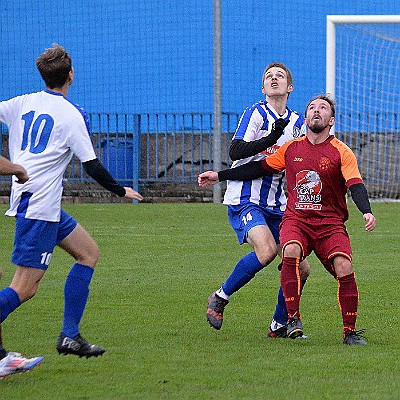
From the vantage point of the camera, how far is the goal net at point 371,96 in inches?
690

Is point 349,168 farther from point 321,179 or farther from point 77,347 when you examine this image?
point 77,347

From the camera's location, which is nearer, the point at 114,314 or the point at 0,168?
the point at 0,168

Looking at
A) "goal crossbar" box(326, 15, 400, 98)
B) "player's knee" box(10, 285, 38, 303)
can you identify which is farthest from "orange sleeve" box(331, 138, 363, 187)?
"goal crossbar" box(326, 15, 400, 98)

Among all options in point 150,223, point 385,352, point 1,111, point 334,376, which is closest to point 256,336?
point 385,352

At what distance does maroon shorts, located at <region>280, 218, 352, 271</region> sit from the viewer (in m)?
6.38

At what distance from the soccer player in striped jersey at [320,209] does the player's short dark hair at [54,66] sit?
154 centimetres

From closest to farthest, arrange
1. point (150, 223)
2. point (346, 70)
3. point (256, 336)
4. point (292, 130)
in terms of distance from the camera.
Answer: point (256, 336) → point (292, 130) → point (150, 223) → point (346, 70)

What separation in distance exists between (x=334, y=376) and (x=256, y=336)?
1379 mm

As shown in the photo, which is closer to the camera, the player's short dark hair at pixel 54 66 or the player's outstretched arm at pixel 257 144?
the player's short dark hair at pixel 54 66

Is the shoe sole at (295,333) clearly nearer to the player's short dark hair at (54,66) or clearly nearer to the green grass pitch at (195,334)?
the green grass pitch at (195,334)

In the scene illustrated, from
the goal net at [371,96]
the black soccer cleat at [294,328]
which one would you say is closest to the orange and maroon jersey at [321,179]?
the black soccer cleat at [294,328]

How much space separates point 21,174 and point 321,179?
6.54ft

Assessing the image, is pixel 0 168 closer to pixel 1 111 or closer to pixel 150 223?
pixel 1 111

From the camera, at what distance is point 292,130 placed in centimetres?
712
